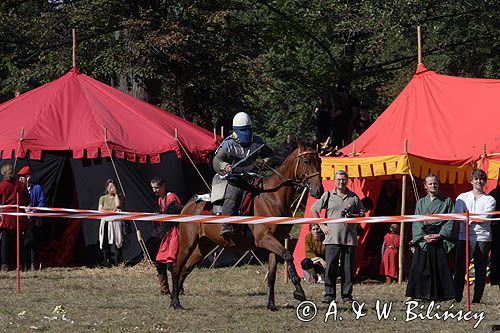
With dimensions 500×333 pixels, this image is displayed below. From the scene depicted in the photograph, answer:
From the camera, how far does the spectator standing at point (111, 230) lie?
18.9 metres

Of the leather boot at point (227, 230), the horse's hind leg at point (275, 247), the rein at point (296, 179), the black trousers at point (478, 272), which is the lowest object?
the black trousers at point (478, 272)

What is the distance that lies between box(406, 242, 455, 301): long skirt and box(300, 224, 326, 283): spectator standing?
3.85 metres

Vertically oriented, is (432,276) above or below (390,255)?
above

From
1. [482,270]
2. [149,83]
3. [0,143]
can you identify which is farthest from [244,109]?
[482,270]

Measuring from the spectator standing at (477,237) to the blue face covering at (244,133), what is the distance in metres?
2.57

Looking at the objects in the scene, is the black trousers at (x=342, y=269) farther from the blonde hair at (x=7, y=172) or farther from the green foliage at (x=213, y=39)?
the green foliage at (x=213, y=39)

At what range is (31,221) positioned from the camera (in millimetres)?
18625

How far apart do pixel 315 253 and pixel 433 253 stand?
174 inches

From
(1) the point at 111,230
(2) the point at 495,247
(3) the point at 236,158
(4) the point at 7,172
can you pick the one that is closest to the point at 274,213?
(3) the point at 236,158

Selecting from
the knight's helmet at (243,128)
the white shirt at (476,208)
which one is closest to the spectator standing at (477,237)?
the white shirt at (476,208)

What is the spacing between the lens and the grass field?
11.0 metres

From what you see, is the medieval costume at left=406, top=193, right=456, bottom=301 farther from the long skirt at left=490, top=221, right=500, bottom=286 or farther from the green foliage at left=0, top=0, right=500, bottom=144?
the green foliage at left=0, top=0, right=500, bottom=144

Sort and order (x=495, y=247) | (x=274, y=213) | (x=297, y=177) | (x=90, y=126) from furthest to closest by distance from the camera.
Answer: (x=90, y=126)
(x=495, y=247)
(x=274, y=213)
(x=297, y=177)

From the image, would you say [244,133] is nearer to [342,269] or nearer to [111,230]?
[342,269]
